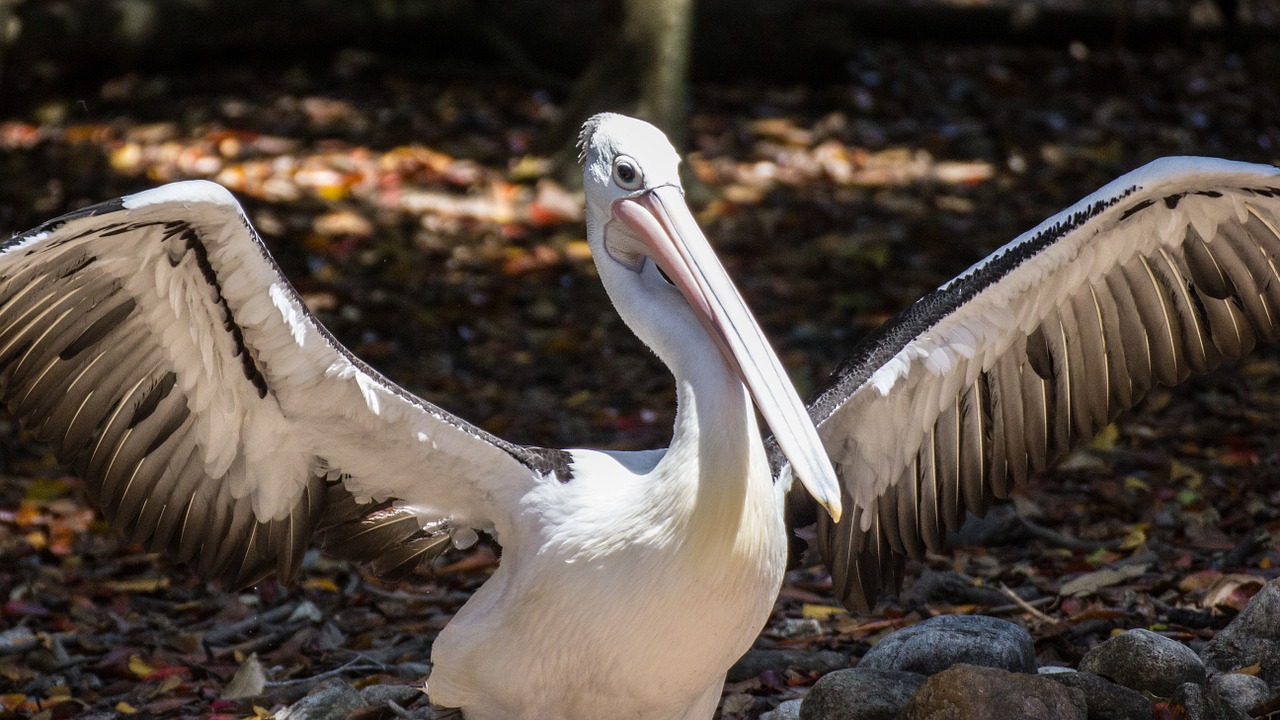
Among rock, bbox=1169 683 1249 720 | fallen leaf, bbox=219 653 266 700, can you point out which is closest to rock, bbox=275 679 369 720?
fallen leaf, bbox=219 653 266 700

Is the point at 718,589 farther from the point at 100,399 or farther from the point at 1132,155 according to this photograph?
the point at 1132,155

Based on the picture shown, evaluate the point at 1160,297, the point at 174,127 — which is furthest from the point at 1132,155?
the point at 174,127

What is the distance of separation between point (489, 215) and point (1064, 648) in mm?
5707

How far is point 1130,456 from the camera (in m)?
7.24

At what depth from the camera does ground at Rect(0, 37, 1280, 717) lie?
19.4 feet

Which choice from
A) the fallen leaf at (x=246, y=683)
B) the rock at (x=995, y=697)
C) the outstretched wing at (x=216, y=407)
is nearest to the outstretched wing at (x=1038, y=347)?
the rock at (x=995, y=697)

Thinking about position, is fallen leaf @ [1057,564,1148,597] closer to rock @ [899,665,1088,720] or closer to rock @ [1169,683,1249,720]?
rock @ [1169,683,1249,720]

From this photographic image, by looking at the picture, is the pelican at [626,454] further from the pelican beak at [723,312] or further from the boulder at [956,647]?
the boulder at [956,647]

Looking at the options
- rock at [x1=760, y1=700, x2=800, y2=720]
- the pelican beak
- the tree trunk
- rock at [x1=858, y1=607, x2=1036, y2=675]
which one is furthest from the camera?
the tree trunk

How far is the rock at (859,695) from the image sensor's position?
4.64 meters

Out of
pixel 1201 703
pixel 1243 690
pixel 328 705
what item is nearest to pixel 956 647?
pixel 1201 703

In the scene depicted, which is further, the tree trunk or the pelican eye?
the tree trunk

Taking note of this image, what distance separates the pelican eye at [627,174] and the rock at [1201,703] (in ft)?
7.65

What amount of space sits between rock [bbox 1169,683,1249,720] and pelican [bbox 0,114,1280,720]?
1.06 meters
